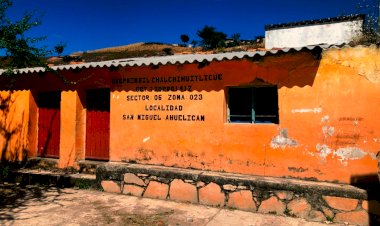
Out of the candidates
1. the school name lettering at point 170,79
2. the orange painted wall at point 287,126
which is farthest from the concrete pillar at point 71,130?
the orange painted wall at point 287,126

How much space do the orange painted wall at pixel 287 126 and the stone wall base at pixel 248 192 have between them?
1.03 feet

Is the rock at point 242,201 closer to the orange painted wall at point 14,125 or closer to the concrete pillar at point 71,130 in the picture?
the concrete pillar at point 71,130

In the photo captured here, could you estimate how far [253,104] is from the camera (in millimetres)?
6227

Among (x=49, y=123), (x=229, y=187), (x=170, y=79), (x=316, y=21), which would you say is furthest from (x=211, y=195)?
(x=316, y=21)

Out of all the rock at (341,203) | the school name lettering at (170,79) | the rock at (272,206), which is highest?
the school name lettering at (170,79)

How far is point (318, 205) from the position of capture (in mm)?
5168

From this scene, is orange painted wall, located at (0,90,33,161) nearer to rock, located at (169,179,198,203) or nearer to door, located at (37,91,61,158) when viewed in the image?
door, located at (37,91,61,158)

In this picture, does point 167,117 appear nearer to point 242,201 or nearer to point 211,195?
point 211,195

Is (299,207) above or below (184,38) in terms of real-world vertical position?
below

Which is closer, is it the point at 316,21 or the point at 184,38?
the point at 316,21

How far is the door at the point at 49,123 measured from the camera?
29.3 ft

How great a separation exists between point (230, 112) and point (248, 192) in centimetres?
171

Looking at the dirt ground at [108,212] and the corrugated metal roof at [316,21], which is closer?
the dirt ground at [108,212]

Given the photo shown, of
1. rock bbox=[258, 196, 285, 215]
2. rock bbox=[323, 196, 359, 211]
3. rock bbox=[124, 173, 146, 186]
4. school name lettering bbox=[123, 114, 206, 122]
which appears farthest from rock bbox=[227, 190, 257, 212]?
rock bbox=[124, 173, 146, 186]
